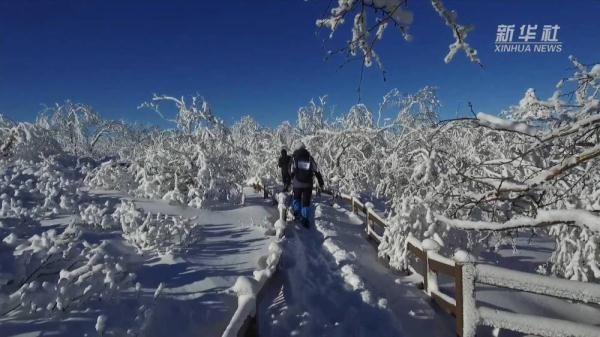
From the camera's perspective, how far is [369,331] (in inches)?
→ 161

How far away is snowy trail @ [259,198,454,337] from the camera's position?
414cm

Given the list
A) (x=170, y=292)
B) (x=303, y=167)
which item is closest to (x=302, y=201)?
(x=303, y=167)

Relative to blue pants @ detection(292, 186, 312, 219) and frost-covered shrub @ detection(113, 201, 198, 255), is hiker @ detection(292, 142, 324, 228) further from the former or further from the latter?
frost-covered shrub @ detection(113, 201, 198, 255)

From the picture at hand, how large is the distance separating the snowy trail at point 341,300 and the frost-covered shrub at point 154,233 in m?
1.82

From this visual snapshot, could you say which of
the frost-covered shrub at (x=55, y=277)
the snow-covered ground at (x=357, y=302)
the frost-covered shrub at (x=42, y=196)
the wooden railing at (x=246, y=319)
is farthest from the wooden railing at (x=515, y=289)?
the frost-covered shrub at (x=42, y=196)

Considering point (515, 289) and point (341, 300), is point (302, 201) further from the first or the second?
point (515, 289)

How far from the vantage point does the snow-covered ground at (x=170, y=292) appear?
130 inches

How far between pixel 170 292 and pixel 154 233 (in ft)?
5.32

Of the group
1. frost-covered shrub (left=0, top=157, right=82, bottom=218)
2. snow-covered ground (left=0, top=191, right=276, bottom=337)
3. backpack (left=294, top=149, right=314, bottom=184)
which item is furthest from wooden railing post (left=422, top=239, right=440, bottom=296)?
frost-covered shrub (left=0, top=157, right=82, bottom=218)

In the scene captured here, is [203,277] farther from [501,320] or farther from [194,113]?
[194,113]

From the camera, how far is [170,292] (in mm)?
4270

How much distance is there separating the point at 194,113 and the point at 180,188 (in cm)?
262

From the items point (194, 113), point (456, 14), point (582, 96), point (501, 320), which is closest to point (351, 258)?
point (501, 320)

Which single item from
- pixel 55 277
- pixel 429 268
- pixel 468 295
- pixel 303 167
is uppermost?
pixel 303 167
